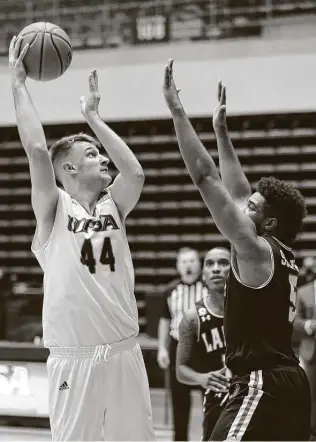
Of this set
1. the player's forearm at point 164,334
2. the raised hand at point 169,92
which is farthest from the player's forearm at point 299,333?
the raised hand at point 169,92

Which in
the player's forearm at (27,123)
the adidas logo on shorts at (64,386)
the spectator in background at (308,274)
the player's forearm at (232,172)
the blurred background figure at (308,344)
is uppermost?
the player's forearm at (27,123)

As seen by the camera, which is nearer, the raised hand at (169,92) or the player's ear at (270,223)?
the raised hand at (169,92)

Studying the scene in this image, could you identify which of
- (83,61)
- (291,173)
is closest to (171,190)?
(291,173)

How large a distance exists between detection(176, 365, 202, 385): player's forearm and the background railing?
5723mm

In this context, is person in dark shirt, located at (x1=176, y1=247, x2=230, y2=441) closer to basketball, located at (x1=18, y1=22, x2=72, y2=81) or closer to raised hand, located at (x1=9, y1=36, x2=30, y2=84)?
basketball, located at (x1=18, y1=22, x2=72, y2=81)

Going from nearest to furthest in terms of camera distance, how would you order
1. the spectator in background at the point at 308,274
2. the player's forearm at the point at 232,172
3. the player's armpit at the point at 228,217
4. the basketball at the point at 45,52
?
the player's armpit at the point at 228,217 < the basketball at the point at 45,52 < the player's forearm at the point at 232,172 < the spectator in background at the point at 308,274

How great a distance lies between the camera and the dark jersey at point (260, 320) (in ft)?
10.5

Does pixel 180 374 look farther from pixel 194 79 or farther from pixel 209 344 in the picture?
pixel 194 79

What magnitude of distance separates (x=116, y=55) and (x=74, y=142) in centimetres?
642

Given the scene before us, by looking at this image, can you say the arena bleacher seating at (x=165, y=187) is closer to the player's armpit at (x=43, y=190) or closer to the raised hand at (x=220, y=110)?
the raised hand at (x=220, y=110)

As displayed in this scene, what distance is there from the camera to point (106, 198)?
351cm

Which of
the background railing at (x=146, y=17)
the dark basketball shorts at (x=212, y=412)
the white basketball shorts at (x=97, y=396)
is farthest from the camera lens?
the background railing at (x=146, y=17)

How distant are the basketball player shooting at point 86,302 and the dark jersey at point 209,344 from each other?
155 cm

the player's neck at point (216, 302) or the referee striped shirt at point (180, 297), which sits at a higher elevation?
the player's neck at point (216, 302)
